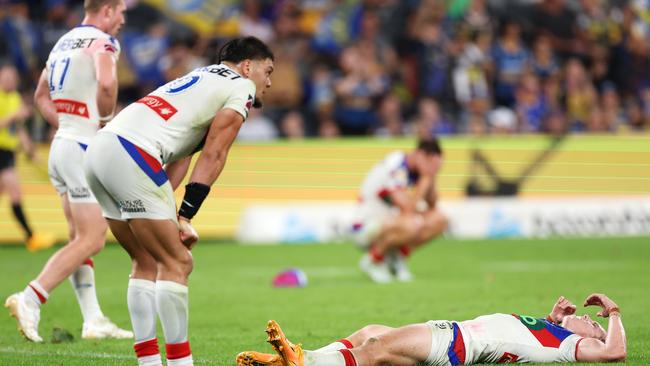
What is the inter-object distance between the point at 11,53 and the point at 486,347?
16.7m

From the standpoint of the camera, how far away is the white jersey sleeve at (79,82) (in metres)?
9.28

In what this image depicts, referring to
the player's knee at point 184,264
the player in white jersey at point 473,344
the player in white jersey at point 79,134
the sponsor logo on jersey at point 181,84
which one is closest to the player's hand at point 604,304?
the player in white jersey at point 473,344

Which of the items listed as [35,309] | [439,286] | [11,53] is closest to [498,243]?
[439,286]

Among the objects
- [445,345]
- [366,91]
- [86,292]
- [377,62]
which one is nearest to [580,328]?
[445,345]

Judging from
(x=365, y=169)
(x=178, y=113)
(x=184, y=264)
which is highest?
(x=178, y=113)

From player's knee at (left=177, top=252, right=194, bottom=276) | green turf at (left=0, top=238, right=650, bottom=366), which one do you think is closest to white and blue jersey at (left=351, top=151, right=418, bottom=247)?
green turf at (left=0, top=238, right=650, bottom=366)

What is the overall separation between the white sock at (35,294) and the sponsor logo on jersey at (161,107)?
2.85 meters

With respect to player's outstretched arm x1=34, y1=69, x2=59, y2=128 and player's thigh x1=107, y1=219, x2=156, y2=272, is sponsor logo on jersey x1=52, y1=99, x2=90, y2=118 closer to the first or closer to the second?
player's outstretched arm x1=34, y1=69, x2=59, y2=128

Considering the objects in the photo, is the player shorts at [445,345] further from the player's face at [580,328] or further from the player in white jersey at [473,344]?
the player's face at [580,328]

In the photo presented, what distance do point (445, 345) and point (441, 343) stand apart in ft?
0.14

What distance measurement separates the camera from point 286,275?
13.7 meters

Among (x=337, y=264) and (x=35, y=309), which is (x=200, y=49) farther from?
(x=35, y=309)

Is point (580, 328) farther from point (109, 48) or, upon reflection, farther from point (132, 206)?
point (109, 48)

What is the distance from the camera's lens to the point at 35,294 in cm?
909
